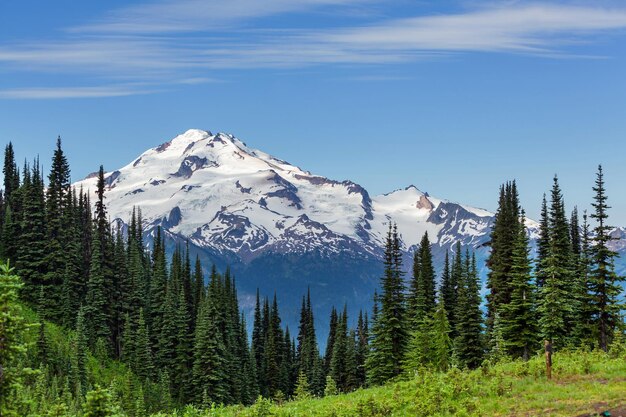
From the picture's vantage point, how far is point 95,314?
108 m

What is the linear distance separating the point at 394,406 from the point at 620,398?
9.99 meters

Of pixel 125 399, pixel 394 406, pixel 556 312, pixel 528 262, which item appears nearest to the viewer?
pixel 394 406

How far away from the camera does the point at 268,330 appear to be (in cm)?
16338

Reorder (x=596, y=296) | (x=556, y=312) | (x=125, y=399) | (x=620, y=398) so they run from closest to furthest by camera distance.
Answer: (x=620, y=398)
(x=556, y=312)
(x=596, y=296)
(x=125, y=399)

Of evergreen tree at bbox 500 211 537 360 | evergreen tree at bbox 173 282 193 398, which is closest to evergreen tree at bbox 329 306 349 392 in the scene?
evergreen tree at bbox 173 282 193 398

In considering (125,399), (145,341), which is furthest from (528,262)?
(145,341)

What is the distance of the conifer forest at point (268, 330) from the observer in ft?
135

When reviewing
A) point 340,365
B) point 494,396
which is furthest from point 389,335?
point 340,365

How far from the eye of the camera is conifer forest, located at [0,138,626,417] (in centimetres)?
4122

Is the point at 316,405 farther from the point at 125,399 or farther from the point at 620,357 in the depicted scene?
the point at 125,399

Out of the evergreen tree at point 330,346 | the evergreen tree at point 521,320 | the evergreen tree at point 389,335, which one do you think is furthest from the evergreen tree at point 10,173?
the evergreen tree at point 521,320

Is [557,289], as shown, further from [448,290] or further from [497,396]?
[448,290]

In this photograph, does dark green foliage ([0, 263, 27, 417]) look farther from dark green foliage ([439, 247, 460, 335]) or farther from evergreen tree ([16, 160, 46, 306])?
evergreen tree ([16, 160, 46, 306])

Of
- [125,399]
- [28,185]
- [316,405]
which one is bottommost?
[125,399]
